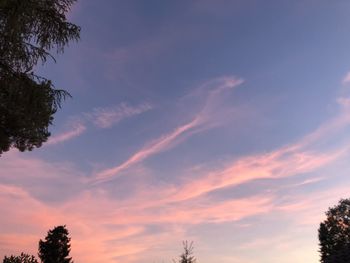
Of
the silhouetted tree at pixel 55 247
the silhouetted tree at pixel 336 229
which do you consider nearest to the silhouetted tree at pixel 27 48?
the silhouetted tree at pixel 55 247

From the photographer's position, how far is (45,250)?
5350cm

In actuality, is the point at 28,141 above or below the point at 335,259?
above

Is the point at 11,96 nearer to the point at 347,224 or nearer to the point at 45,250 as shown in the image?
the point at 45,250

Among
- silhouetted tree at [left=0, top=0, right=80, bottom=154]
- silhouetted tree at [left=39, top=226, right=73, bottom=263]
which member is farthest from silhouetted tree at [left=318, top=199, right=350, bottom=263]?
silhouetted tree at [left=0, top=0, right=80, bottom=154]

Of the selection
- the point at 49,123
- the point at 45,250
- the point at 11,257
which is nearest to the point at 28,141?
the point at 49,123

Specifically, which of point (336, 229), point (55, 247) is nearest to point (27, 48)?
point (55, 247)

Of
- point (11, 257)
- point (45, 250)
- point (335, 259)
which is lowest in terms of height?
point (335, 259)

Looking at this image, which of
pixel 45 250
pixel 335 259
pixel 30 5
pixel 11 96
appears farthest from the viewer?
pixel 45 250

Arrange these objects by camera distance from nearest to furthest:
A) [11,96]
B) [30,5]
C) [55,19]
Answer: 1. [30,5]
2. [55,19]
3. [11,96]

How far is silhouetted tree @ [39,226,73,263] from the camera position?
174 feet

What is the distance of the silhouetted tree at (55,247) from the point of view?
2090 inches

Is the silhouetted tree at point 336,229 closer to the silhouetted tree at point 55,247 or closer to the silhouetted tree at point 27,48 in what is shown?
the silhouetted tree at point 55,247

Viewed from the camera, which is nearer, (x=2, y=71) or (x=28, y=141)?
(x=2, y=71)

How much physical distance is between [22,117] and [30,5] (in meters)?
4.61
